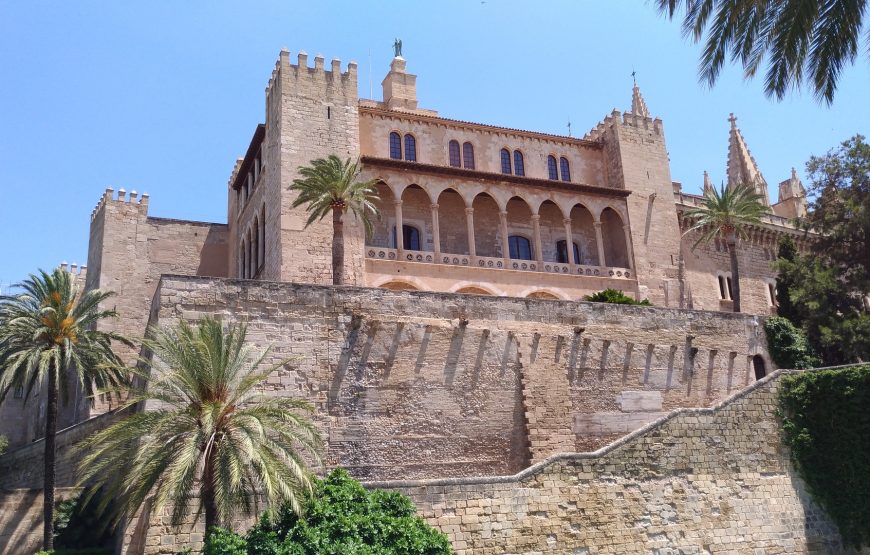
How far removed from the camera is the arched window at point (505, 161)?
38.3m

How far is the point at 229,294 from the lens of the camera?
21.8m

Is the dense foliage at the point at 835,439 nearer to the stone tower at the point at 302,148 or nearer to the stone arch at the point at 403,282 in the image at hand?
the stone arch at the point at 403,282

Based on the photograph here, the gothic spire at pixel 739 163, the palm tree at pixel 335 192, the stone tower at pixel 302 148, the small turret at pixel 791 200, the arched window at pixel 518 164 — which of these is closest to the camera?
the palm tree at pixel 335 192

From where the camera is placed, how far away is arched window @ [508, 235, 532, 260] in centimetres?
3784

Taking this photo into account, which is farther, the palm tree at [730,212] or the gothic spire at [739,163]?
the gothic spire at [739,163]

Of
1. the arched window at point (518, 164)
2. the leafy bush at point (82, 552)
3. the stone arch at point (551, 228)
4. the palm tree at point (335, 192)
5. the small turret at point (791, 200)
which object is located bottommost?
the leafy bush at point (82, 552)

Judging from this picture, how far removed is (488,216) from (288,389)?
59.6ft

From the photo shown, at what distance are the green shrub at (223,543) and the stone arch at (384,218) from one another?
20.1m

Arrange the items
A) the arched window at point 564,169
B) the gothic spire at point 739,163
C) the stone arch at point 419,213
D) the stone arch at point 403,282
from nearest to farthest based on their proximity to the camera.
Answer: the stone arch at point 403,282, the stone arch at point 419,213, the arched window at point 564,169, the gothic spire at point 739,163

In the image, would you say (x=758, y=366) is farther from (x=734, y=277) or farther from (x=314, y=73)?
(x=314, y=73)

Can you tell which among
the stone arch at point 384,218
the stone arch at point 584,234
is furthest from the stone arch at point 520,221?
the stone arch at point 384,218

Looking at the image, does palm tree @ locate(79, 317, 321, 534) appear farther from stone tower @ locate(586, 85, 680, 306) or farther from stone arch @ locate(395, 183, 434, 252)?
stone tower @ locate(586, 85, 680, 306)

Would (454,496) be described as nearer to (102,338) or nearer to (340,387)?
(340,387)

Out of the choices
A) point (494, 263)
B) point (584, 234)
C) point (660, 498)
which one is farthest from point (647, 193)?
point (660, 498)
